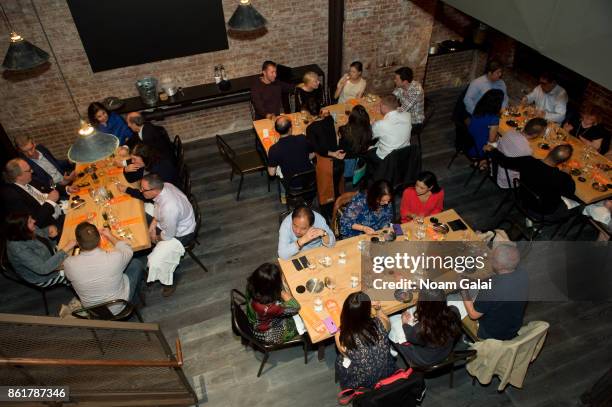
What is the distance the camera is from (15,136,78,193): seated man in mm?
5451

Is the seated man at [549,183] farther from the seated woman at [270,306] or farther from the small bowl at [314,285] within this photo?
the seated woman at [270,306]

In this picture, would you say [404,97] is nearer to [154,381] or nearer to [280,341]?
[280,341]

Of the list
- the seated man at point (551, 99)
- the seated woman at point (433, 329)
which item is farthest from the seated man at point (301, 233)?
the seated man at point (551, 99)

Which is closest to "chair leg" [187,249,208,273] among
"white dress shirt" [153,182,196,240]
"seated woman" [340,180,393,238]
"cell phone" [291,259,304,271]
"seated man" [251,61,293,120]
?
"white dress shirt" [153,182,196,240]

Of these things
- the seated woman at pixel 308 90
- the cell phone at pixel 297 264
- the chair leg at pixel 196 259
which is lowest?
the chair leg at pixel 196 259

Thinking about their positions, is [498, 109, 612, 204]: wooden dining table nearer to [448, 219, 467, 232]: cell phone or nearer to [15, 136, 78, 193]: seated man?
[448, 219, 467, 232]: cell phone

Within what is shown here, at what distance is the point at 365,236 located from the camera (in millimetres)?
4590

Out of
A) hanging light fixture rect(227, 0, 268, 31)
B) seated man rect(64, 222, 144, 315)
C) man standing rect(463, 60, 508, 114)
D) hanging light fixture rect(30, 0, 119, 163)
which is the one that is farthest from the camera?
man standing rect(463, 60, 508, 114)

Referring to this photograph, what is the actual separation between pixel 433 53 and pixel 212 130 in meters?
4.65

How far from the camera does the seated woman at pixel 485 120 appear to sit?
5.97m

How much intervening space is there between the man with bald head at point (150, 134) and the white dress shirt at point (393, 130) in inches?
114

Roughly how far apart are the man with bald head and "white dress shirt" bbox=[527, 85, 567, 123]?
226 inches

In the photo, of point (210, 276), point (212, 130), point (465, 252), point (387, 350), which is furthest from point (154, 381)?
point (212, 130)

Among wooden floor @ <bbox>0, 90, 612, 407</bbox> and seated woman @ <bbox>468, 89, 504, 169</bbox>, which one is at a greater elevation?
seated woman @ <bbox>468, 89, 504, 169</bbox>
